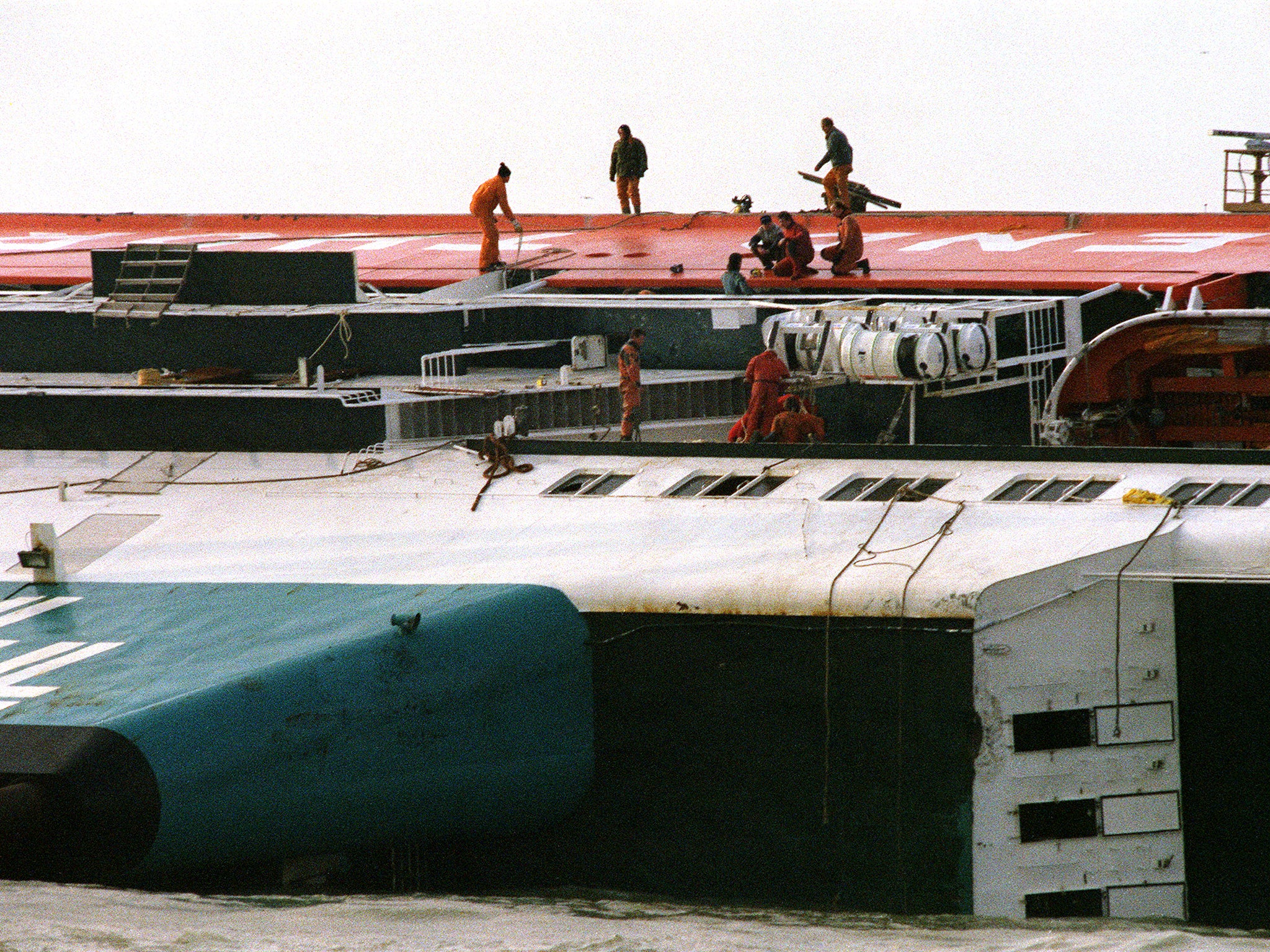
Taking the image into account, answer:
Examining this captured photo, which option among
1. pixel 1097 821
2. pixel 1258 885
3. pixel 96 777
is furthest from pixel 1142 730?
pixel 96 777

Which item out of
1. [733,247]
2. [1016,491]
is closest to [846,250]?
[733,247]

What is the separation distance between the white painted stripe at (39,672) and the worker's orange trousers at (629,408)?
5.84m

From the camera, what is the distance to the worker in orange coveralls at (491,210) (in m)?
21.1

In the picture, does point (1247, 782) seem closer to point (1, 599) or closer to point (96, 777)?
point (96, 777)

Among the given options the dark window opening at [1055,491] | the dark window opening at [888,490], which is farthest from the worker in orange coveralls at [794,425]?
the dark window opening at [1055,491]

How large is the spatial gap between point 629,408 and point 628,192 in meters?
12.3

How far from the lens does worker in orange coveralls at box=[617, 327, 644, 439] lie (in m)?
16.3

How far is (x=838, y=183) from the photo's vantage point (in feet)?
84.8

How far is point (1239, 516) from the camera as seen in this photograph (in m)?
12.5

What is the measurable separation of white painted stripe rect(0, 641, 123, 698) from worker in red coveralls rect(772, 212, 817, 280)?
404 inches

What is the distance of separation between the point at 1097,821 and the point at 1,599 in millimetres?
8118

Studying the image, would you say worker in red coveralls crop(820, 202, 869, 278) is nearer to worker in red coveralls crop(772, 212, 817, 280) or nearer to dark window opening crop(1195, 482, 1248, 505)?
worker in red coveralls crop(772, 212, 817, 280)

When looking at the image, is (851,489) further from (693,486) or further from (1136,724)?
(1136,724)

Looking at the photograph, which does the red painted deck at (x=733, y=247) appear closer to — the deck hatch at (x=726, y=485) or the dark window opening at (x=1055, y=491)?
the dark window opening at (x=1055, y=491)
